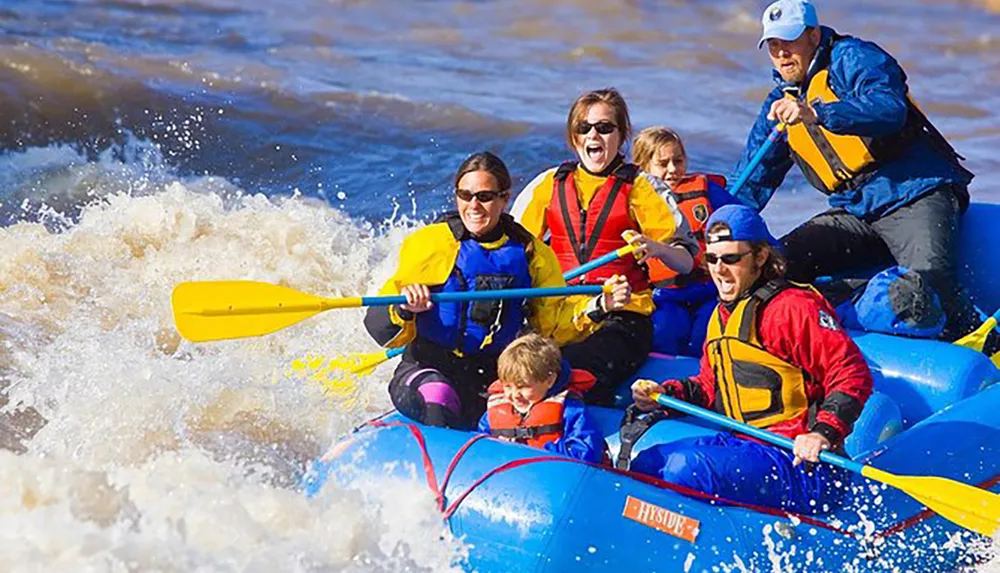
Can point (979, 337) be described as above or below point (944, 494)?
above

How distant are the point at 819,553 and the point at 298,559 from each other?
1.42 m

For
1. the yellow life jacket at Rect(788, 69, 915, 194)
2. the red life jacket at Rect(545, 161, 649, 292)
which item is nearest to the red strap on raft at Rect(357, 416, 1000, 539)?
the red life jacket at Rect(545, 161, 649, 292)

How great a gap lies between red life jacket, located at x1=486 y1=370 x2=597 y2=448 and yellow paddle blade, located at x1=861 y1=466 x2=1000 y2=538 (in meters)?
0.88

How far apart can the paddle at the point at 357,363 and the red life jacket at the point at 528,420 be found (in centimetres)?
58

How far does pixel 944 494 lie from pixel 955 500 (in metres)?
0.03

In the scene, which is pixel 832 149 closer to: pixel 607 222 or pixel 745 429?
pixel 607 222

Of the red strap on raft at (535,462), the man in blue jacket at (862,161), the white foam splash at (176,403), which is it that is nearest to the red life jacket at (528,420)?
the red strap on raft at (535,462)

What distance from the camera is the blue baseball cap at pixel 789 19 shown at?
17.9 feet

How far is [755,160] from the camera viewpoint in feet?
19.6

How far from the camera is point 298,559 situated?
3955mm

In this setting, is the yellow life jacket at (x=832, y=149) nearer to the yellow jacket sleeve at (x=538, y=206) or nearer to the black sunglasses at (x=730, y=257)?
the yellow jacket sleeve at (x=538, y=206)

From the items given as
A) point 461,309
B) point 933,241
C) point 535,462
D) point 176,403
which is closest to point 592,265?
point 461,309

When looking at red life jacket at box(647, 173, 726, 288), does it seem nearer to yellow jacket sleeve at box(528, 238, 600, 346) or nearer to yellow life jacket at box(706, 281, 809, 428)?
yellow jacket sleeve at box(528, 238, 600, 346)

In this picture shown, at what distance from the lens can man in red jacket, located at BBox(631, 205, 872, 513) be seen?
415 cm
